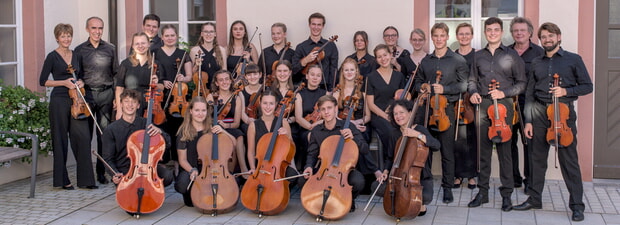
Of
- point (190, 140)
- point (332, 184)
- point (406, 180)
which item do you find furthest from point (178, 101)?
point (406, 180)

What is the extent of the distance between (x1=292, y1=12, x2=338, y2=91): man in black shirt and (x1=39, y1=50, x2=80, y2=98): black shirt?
1925 millimetres

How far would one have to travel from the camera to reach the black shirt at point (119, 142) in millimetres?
5512

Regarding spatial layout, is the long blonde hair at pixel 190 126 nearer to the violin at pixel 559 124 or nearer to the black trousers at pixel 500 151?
the black trousers at pixel 500 151

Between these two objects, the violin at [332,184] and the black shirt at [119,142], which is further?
the black shirt at [119,142]

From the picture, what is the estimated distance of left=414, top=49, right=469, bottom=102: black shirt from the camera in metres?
5.73

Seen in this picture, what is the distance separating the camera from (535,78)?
17.5 feet

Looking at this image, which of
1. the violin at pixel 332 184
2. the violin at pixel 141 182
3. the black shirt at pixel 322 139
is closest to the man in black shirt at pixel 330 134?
the black shirt at pixel 322 139

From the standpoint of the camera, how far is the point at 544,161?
5402 mm

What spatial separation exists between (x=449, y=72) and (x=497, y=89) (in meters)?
0.44

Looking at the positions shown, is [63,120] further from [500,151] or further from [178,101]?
[500,151]

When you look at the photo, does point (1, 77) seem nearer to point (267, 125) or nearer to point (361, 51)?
point (267, 125)

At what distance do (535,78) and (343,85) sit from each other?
5.19ft

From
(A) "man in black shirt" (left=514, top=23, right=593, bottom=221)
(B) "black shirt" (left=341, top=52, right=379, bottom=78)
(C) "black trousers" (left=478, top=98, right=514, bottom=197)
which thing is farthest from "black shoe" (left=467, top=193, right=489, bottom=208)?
(B) "black shirt" (left=341, top=52, right=379, bottom=78)

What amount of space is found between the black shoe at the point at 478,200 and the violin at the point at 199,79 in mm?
2407
